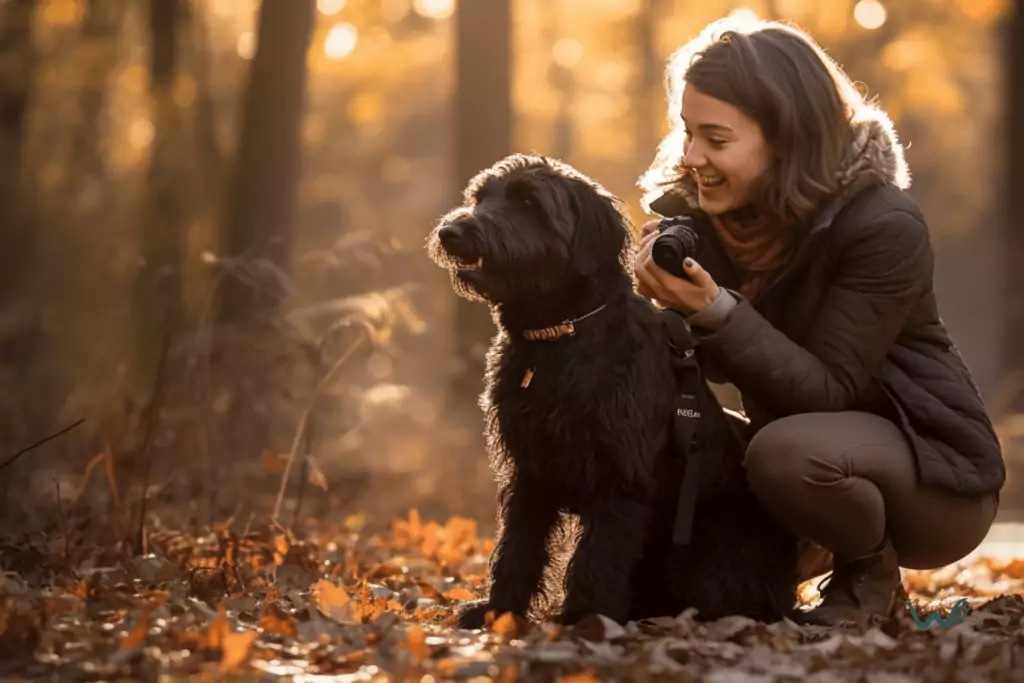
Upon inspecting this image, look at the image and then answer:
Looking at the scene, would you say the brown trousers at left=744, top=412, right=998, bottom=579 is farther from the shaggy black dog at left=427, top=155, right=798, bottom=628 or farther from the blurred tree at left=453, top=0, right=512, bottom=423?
the blurred tree at left=453, top=0, right=512, bottom=423

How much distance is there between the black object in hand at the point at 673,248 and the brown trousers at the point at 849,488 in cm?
62

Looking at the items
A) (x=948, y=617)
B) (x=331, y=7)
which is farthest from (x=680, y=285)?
(x=331, y=7)

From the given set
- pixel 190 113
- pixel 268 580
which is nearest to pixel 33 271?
pixel 190 113

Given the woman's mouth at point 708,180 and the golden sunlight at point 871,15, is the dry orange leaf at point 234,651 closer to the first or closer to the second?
the woman's mouth at point 708,180

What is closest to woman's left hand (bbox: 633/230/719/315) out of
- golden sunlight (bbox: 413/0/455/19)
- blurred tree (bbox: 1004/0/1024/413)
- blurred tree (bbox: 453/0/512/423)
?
blurred tree (bbox: 453/0/512/423)

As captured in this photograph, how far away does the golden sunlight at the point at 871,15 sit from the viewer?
18094mm

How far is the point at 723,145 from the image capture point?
13.2 feet

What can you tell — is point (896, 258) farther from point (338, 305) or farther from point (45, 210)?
point (45, 210)

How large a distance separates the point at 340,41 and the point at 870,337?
582 inches

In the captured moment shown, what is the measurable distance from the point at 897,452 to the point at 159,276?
3.13 metres

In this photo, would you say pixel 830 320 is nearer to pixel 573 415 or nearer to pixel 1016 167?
pixel 573 415

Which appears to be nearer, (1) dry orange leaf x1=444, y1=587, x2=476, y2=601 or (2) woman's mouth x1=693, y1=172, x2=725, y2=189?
(2) woman's mouth x1=693, y1=172, x2=725, y2=189

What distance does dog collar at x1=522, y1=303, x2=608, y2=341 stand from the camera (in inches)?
151

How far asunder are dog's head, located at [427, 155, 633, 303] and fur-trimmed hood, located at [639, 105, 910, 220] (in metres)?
0.46
